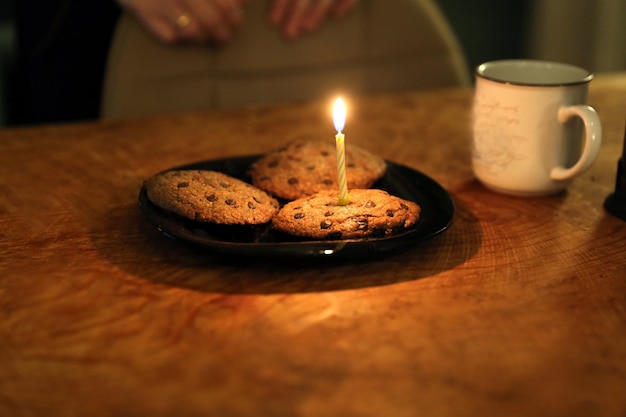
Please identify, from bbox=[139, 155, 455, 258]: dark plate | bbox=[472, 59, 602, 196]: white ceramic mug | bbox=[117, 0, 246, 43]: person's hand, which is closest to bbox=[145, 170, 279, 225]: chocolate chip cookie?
bbox=[139, 155, 455, 258]: dark plate

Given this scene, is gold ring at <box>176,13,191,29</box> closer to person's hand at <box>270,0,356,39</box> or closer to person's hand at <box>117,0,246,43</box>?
person's hand at <box>117,0,246,43</box>

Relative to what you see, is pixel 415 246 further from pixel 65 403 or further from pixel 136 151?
pixel 136 151

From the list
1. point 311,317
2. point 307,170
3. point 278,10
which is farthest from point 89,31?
point 311,317

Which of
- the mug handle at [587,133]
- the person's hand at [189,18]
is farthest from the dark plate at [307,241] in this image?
the person's hand at [189,18]

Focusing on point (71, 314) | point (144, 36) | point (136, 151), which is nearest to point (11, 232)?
point (71, 314)

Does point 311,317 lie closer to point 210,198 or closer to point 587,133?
point 210,198

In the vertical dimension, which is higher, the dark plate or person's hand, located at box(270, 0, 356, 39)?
person's hand, located at box(270, 0, 356, 39)
